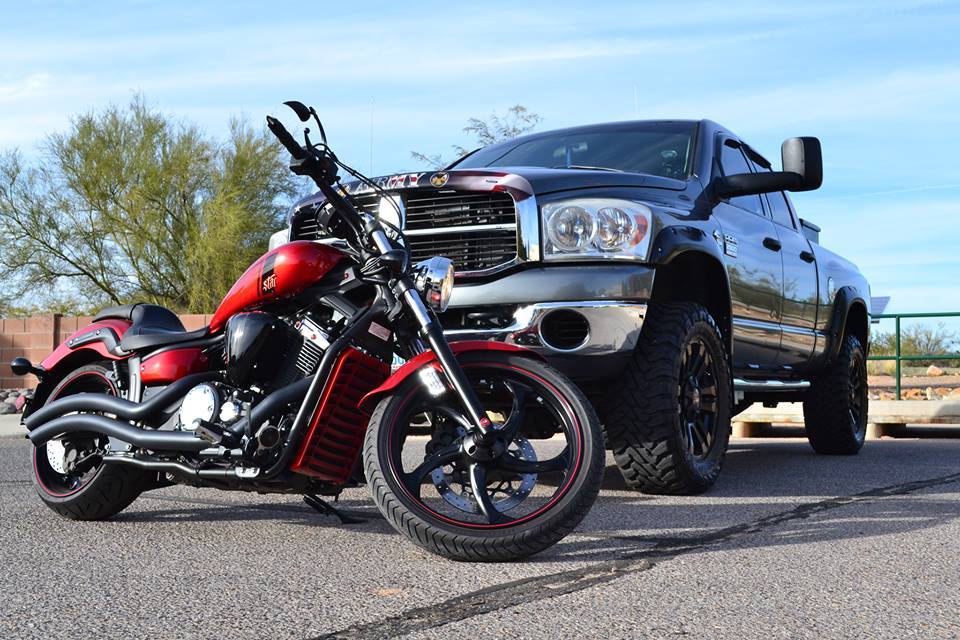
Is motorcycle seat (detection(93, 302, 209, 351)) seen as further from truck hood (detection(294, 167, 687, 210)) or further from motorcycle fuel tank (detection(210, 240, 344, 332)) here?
truck hood (detection(294, 167, 687, 210))

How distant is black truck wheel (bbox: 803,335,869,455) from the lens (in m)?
8.02

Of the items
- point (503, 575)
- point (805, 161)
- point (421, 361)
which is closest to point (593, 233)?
point (421, 361)

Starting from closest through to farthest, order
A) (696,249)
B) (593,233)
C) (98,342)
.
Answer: (98,342) < (593,233) < (696,249)

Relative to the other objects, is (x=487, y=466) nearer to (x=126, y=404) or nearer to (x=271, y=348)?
(x=271, y=348)

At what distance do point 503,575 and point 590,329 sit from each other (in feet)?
5.46

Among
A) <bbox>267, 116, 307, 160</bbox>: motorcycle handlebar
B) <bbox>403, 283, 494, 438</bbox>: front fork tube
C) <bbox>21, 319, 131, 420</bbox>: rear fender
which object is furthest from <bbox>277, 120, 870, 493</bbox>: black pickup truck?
<bbox>21, 319, 131, 420</bbox>: rear fender

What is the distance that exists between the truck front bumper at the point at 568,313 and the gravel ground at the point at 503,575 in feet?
2.36

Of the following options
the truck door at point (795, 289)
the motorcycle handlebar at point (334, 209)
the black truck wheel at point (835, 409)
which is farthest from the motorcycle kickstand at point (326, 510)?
the black truck wheel at point (835, 409)

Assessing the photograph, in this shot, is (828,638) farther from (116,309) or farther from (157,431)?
(116,309)

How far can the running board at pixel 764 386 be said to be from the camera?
20.5 feet

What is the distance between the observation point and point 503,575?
11.3 feet

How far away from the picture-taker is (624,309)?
489 cm

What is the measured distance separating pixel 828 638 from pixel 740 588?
21.6 inches

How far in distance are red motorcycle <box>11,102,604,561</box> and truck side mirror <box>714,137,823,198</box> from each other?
6.99 ft
